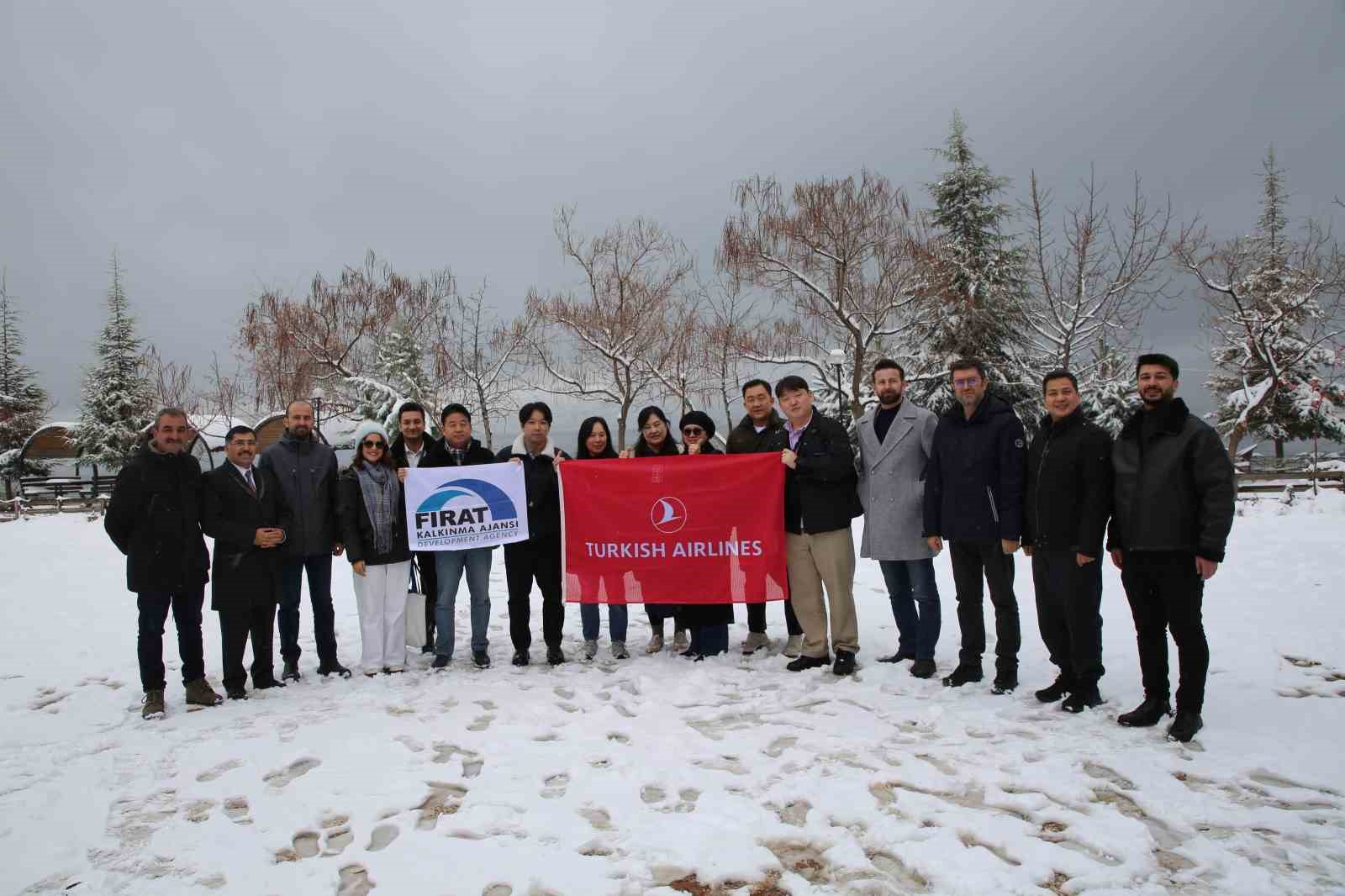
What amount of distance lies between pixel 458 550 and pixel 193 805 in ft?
8.96

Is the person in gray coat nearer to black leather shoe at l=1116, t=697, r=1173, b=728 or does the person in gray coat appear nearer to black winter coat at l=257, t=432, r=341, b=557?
black leather shoe at l=1116, t=697, r=1173, b=728

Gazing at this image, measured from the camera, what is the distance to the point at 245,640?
564cm

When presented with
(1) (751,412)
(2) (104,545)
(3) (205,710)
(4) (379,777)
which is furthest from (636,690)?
(2) (104,545)

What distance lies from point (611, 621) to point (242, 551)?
2982 mm

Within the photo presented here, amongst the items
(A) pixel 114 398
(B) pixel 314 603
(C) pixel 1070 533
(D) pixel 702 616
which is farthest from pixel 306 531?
(A) pixel 114 398

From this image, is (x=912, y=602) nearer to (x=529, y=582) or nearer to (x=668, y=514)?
(x=668, y=514)

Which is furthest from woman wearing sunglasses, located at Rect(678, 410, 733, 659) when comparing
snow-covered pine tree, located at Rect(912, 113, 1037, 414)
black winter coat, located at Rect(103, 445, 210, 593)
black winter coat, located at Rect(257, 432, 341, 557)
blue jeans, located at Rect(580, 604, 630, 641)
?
snow-covered pine tree, located at Rect(912, 113, 1037, 414)

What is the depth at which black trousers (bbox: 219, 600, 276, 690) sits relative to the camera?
5.56m

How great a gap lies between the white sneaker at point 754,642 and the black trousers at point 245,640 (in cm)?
385

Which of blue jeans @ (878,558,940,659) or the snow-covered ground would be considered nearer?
the snow-covered ground

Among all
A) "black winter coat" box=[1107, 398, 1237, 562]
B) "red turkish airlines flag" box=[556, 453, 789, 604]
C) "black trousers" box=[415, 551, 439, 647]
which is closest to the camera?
"black winter coat" box=[1107, 398, 1237, 562]

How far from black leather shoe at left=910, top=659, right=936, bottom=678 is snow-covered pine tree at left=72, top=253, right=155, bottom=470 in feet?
140

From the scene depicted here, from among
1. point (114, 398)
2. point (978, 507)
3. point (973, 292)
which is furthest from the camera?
point (114, 398)

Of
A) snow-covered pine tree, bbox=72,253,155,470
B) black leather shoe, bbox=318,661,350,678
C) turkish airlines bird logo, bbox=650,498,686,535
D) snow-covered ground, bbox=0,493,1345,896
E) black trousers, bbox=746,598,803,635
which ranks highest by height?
snow-covered pine tree, bbox=72,253,155,470
